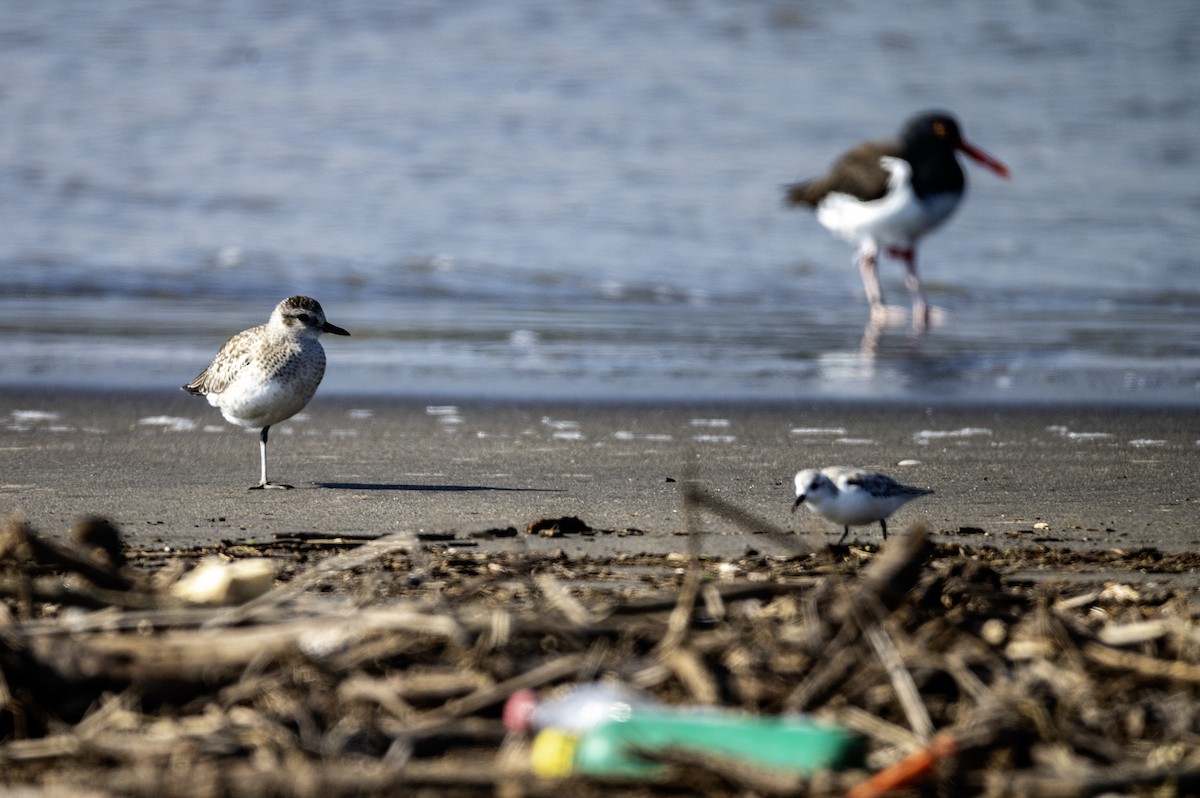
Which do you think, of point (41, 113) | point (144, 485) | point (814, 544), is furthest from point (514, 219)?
point (814, 544)

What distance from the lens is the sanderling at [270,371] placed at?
251 inches

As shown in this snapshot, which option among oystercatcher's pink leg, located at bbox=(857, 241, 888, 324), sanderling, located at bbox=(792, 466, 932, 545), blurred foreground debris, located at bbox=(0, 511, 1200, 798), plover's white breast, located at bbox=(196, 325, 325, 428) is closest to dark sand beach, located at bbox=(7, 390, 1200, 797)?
blurred foreground debris, located at bbox=(0, 511, 1200, 798)

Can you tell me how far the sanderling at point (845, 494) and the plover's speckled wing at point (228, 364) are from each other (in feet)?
9.87

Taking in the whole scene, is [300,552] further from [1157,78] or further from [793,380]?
[1157,78]

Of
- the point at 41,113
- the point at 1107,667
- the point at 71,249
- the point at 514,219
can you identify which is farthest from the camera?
the point at 41,113

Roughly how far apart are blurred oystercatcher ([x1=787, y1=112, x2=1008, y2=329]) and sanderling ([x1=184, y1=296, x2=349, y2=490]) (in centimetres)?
708

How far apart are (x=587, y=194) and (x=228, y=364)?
35.7 ft

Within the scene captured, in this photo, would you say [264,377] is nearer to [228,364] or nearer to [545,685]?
[228,364]

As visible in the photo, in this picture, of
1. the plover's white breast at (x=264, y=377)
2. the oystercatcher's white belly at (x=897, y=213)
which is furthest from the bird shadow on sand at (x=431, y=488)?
the oystercatcher's white belly at (x=897, y=213)

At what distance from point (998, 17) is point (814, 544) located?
2360 cm

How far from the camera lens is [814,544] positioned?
15.9ft

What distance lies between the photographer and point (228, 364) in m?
6.73

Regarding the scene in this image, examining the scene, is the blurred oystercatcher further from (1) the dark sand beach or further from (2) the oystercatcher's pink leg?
(1) the dark sand beach

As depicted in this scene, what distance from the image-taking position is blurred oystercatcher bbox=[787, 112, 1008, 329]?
44.0 feet
